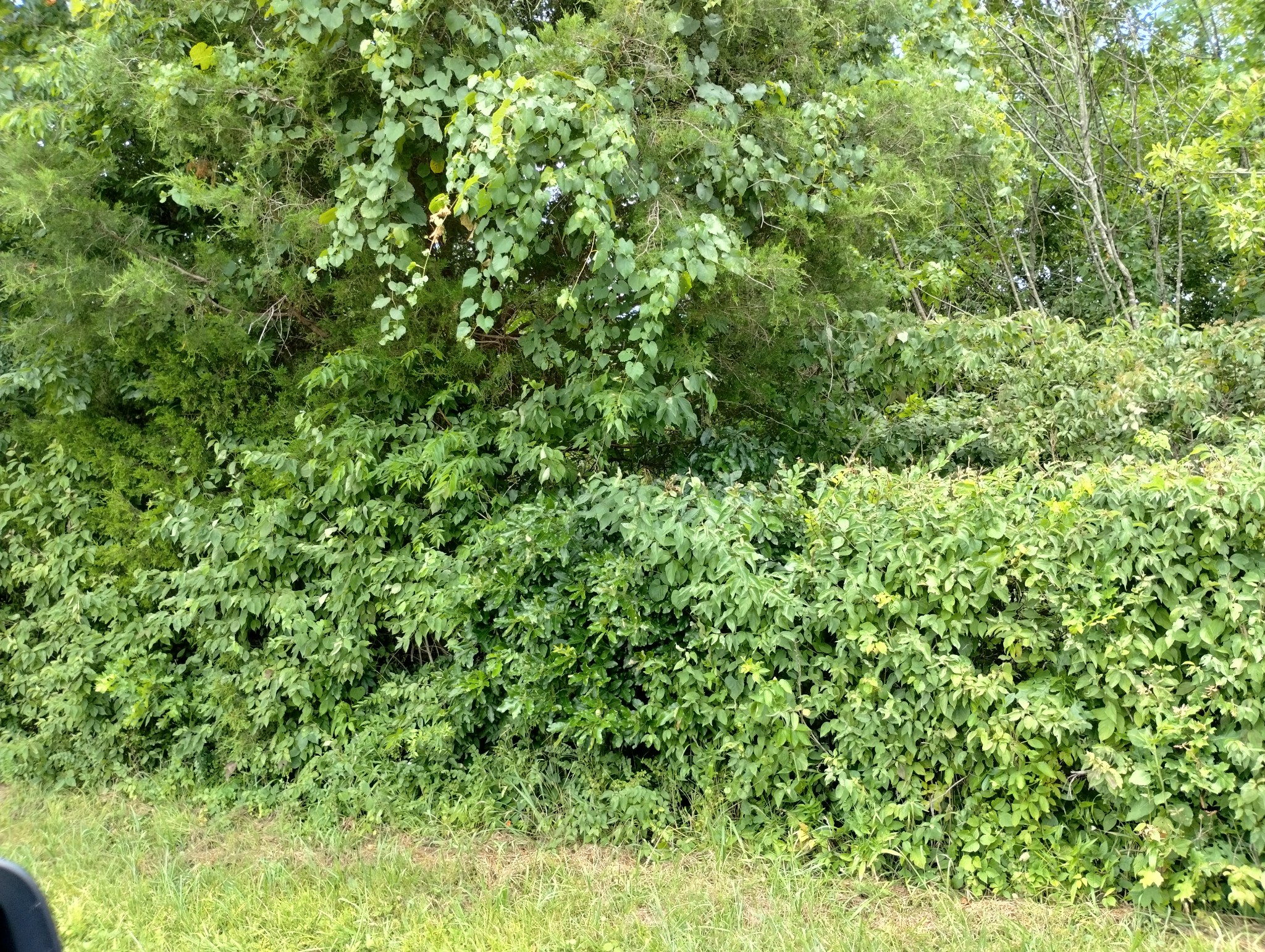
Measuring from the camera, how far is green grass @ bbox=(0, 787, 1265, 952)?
3.24 meters

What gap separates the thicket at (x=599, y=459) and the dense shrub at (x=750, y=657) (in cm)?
2

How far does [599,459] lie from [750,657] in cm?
145

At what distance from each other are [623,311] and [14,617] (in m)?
4.81

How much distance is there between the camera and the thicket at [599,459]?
3490 millimetres

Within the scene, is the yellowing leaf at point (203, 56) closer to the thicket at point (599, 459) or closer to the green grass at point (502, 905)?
the thicket at point (599, 459)

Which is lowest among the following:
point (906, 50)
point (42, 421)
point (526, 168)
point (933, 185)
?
point (42, 421)

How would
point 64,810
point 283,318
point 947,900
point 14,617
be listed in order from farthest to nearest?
point 14,617 < point 283,318 < point 64,810 < point 947,900

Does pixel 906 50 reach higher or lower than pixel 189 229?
higher

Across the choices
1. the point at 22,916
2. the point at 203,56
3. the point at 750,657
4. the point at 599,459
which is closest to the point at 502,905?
the point at 750,657

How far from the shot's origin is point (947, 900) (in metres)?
3.45

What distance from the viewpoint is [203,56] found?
4500 millimetres

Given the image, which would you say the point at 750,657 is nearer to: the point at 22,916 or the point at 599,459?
the point at 599,459

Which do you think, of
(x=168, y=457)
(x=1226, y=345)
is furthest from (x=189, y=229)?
(x=1226, y=345)

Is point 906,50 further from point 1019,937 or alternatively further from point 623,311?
point 1019,937
